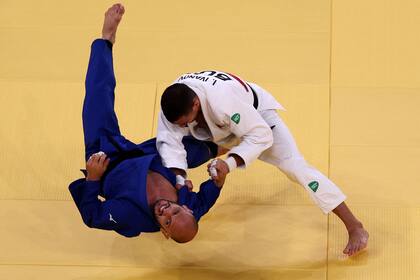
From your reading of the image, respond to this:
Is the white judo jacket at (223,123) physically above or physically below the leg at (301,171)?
above

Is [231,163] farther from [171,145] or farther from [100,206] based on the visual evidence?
[100,206]

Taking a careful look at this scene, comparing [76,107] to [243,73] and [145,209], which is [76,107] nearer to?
[243,73]

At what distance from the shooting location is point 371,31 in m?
5.95

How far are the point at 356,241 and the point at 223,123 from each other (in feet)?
3.42

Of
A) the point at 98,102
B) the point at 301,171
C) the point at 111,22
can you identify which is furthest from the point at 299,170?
the point at 111,22

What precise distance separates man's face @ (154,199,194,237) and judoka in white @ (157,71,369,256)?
0.26 meters

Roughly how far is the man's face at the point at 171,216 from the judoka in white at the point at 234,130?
10.1 inches

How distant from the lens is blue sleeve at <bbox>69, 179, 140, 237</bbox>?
13.7ft

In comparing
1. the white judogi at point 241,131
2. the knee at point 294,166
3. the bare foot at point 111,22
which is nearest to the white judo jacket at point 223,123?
the white judogi at point 241,131

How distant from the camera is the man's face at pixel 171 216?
404cm

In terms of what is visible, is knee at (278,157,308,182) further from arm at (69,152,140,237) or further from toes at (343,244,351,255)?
arm at (69,152,140,237)

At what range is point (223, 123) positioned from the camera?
166 inches

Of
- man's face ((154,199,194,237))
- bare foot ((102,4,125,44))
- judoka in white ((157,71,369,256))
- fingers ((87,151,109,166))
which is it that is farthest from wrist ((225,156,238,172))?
bare foot ((102,4,125,44))

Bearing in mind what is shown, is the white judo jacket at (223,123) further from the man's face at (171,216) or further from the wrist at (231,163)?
the man's face at (171,216)
